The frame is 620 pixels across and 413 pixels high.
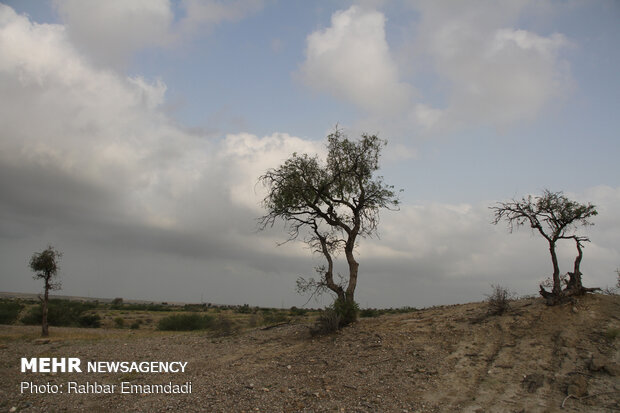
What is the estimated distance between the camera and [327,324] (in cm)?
1445

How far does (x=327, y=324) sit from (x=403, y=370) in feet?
15.3

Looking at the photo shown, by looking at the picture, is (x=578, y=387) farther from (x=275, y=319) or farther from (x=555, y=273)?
(x=275, y=319)

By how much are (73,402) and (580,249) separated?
16.7 meters

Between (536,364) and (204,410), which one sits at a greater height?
(536,364)

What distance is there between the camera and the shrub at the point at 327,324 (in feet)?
47.3

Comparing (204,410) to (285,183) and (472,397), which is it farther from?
(285,183)

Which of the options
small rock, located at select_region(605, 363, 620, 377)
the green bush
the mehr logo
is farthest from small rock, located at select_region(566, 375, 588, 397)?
the green bush

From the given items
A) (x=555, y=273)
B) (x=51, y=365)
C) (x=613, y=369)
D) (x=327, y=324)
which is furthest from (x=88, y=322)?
(x=613, y=369)

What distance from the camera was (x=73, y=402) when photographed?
10.0 meters

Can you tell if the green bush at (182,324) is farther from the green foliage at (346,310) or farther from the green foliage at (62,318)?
the green foliage at (346,310)

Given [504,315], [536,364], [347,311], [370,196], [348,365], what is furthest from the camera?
[370,196]

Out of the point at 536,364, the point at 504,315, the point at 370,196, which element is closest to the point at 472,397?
the point at 536,364

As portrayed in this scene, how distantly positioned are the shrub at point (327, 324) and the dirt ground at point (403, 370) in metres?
0.40

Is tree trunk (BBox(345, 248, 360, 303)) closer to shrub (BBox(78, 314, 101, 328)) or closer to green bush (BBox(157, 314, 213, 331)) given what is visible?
green bush (BBox(157, 314, 213, 331))
